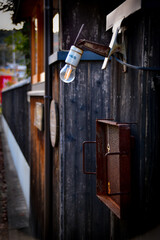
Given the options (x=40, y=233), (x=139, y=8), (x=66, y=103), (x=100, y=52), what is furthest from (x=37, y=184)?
(x=139, y=8)

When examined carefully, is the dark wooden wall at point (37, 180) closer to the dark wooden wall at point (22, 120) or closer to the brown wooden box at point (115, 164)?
the dark wooden wall at point (22, 120)

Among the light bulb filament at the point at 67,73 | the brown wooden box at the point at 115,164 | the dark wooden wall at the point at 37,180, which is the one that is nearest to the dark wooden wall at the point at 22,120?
the dark wooden wall at the point at 37,180

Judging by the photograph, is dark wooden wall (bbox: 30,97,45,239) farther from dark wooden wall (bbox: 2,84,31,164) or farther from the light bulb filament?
the light bulb filament

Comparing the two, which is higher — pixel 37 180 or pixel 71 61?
pixel 71 61

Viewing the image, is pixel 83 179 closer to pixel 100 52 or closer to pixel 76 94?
pixel 76 94

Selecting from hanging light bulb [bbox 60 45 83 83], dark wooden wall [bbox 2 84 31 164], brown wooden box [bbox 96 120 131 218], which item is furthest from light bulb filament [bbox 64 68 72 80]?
dark wooden wall [bbox 2 84 31 164]

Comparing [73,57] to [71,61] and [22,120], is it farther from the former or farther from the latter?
[22,120]

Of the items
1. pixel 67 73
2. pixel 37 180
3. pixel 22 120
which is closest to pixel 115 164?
pixel 67 73

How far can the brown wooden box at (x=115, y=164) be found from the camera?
210cm

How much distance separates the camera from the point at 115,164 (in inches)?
91.4

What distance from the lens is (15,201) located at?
796 cm

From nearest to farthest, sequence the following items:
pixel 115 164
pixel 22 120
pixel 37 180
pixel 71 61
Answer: pixel 71 61, pixel 115 164, pixel 37 180, pixel 22 120

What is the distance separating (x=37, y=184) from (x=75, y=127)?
2306 millimetres

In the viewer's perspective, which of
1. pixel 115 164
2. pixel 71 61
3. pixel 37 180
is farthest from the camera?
pixel 37 180
